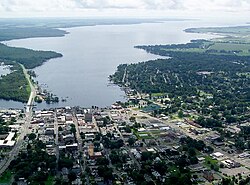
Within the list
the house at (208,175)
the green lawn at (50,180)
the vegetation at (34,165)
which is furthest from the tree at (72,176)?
the house at (208,175)

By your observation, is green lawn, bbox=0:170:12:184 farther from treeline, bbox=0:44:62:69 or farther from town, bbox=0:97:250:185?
treeline, bbox=0:44:62:69

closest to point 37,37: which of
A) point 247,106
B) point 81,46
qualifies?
point 81,46

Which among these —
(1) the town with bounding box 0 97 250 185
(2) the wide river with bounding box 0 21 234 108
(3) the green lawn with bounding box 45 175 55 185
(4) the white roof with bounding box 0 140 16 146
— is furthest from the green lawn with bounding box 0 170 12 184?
(2) the wide river with bounding box 0 21 234 108

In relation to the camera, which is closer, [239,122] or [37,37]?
[239,122]

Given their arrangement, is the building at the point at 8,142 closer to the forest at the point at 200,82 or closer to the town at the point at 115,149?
the town at the point at 115,149

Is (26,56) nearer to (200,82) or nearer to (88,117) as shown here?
(200,82)

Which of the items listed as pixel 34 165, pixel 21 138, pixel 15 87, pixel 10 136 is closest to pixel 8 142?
pixel 10 136

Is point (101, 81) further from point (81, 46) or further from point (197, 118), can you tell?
point (81, 46)
